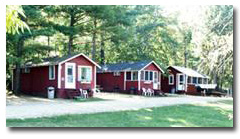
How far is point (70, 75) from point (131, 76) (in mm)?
4961

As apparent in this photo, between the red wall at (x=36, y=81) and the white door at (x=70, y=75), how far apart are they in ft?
1.52

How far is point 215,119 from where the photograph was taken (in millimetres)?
7441

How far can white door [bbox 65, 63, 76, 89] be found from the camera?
13.0 meters

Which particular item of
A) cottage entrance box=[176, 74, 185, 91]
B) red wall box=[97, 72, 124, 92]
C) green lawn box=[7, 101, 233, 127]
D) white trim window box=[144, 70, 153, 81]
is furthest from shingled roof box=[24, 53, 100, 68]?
cottage entrance box=[176, 74, 185, 91]

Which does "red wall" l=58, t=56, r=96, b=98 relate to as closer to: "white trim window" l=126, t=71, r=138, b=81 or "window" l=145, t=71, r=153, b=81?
"white trim window" l=126, t=71, r=138, b=81

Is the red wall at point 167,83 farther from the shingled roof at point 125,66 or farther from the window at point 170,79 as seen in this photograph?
the shingled roof at point 125,66

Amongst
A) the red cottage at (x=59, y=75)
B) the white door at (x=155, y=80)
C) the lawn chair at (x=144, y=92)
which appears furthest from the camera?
the white door at (x=155, y=80)

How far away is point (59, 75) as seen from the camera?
12.8 m

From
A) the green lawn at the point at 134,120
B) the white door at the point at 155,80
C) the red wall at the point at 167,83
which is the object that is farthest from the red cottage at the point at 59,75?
the red wall at the point at 167,83

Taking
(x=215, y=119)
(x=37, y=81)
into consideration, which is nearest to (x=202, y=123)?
(x=215, y=119)

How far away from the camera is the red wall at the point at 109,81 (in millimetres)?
17719

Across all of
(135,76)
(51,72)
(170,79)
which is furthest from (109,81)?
(51,72)
